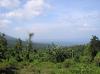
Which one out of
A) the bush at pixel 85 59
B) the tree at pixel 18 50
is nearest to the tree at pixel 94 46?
the bush at pixel 85 59

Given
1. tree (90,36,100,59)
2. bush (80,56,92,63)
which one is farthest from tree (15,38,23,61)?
tree (90,36,100,59)

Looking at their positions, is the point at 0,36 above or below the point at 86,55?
above

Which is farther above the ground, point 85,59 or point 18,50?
point 18,50

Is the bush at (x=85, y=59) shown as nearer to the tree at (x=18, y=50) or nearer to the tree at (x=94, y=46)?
the tree at (x=94, y=46)

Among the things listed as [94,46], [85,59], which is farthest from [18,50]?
[94,46]

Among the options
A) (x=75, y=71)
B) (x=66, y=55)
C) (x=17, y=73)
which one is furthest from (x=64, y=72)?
(x=66, y=55)

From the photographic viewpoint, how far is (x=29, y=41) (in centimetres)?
7006

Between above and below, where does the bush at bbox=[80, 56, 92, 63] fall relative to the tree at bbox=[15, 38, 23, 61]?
below

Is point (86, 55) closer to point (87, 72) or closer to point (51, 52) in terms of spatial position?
point (51, 52)

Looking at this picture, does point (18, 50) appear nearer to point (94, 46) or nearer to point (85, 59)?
point (85, 59)

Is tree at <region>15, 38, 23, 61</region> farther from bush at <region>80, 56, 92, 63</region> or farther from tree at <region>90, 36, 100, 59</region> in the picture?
tree at <region>90, 36, 100, 59</region>

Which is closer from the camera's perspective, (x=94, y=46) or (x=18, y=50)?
(x=94, y=46)

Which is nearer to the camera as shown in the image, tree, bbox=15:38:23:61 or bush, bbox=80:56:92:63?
bush, bbox=80:56:92:63

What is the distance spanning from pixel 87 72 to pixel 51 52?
25.1 meters
